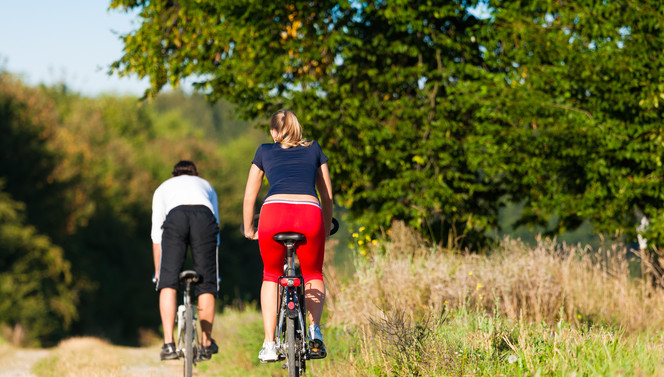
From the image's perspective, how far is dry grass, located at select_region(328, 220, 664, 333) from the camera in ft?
25.8

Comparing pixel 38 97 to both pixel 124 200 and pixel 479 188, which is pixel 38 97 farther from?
pixel 479 188

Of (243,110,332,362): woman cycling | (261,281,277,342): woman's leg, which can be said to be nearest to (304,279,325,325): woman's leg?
(243,110,332,362): woman cycling

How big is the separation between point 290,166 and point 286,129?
0.85 feet

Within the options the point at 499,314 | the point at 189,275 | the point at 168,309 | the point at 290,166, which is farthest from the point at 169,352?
the point at 499,314

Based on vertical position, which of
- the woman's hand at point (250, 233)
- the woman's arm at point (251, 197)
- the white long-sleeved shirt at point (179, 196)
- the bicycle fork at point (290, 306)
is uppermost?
the white long-sleeved shirt at point (179, 196)

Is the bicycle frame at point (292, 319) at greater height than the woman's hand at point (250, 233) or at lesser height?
lesser

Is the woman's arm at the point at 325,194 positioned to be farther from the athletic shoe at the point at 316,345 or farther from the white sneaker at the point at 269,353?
the white sneaker at the point at 269,353

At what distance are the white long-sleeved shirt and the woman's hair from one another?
1.63m

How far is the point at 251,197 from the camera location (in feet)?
17.0

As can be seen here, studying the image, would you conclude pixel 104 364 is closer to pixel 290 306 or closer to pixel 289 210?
pixel 290 306

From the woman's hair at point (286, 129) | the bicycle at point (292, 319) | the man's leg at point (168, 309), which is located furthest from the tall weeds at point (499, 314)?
the man's leg at point (168, 309)

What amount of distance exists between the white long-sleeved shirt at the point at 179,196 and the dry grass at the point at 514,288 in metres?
2.10

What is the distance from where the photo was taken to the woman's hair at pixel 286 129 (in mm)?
5133

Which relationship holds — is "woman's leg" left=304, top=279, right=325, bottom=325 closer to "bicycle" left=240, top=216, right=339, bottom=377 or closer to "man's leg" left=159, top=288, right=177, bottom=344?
"bicycle" left=240, top=216, right=339, bottom=377
